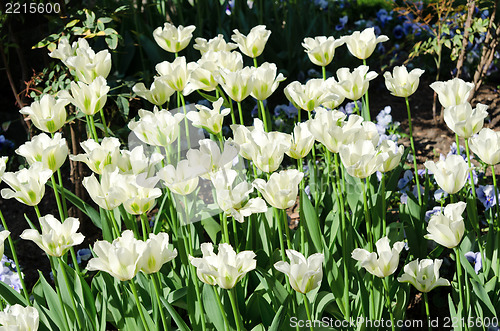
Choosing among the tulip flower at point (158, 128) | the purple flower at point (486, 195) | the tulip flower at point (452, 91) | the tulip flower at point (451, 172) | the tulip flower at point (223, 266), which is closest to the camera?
the tulip flower at point (223, 266)

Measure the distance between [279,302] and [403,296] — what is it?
40 cm

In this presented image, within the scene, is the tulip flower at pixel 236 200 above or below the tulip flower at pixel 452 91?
below

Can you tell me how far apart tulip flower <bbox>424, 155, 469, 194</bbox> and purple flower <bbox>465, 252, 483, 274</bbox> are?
17.9 inches

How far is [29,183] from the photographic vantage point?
1458 millimetres

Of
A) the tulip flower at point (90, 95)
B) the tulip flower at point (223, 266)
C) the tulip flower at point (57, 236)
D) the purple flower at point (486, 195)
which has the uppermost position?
the tulip flower at point (90, 95)

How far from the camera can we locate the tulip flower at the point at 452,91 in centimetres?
169

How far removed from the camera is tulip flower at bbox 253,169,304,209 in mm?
1388

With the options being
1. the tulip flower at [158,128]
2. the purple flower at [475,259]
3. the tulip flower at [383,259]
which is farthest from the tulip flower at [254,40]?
the purple flower at [475,259]

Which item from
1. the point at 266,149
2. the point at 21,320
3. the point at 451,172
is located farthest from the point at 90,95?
the point at 451,172

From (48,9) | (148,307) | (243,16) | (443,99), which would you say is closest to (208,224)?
(148,307)

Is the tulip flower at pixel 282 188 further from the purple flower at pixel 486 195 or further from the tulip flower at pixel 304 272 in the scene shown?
the purple flower at pixel 486 195

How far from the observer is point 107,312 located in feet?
5.84

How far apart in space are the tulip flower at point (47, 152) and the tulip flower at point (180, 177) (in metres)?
0.32

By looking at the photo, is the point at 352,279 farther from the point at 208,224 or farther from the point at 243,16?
the point at 243,16
